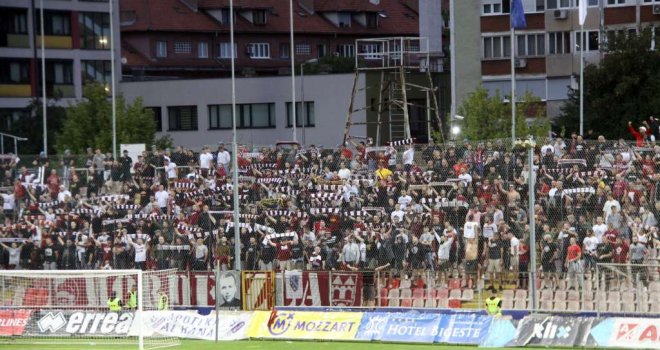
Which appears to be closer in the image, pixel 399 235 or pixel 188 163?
pixel 399 235

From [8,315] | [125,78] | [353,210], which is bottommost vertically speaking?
[8,315]

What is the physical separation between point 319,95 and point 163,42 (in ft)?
95.7

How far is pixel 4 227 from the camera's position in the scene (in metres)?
40.7

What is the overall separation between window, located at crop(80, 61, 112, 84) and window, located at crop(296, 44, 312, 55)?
78.8 feet

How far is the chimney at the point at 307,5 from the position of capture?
4193 inches

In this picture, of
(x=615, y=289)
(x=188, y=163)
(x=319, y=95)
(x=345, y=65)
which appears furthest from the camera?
(x=345, y=65)

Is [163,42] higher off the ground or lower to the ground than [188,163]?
higher

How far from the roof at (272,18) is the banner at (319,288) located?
67750 millimetres

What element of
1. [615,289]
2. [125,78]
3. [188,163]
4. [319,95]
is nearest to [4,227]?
[188,163]

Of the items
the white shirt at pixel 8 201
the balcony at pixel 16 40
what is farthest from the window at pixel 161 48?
the white shirt at pixel 8 201

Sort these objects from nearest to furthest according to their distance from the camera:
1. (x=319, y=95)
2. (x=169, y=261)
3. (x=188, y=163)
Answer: (x=169, y=261) → (x=188, y=163) → (x=319, y=95)

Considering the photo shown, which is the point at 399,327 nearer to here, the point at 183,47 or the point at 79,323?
the point at 79,323

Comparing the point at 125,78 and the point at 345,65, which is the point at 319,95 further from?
the point at 345,65

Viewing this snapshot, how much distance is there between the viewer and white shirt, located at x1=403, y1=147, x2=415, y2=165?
37.1 m
